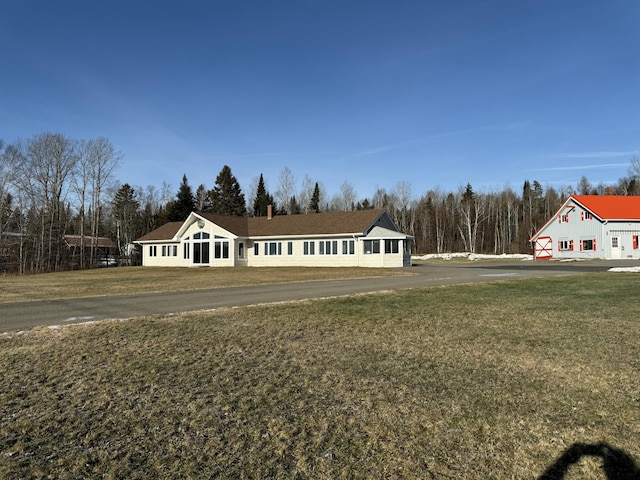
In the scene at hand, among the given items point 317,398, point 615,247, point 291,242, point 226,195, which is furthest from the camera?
point 226,195

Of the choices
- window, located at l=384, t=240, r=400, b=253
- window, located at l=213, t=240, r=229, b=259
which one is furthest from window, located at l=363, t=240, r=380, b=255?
window, located at l=213, t=240, r=229, b=259

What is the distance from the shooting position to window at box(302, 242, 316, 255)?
115ft

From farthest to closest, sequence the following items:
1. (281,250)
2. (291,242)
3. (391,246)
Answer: (281,250) → (291,242) → (391,246)

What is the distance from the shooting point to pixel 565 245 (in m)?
44.0

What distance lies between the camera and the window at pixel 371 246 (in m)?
32.7

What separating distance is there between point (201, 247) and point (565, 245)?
37.6 metres

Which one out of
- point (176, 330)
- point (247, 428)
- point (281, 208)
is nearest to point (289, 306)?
point (176, 330)

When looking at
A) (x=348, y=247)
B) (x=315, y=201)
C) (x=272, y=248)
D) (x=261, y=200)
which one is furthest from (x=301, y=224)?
(x=315, y=201)

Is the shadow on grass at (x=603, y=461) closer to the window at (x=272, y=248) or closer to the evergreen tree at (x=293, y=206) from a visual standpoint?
the window at (x=272, y=248)

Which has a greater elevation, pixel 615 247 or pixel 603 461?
pixel 615 247

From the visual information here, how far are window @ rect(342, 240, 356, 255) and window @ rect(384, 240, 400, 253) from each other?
2614mm

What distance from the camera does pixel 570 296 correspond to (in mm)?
12133

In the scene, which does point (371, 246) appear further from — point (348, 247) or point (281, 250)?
point (281, 250)

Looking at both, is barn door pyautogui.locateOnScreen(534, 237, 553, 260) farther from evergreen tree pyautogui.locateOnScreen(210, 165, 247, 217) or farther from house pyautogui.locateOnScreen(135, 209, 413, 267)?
evergreen tree pyautogui.locateOnScreen(210, 165, 247, 217)
